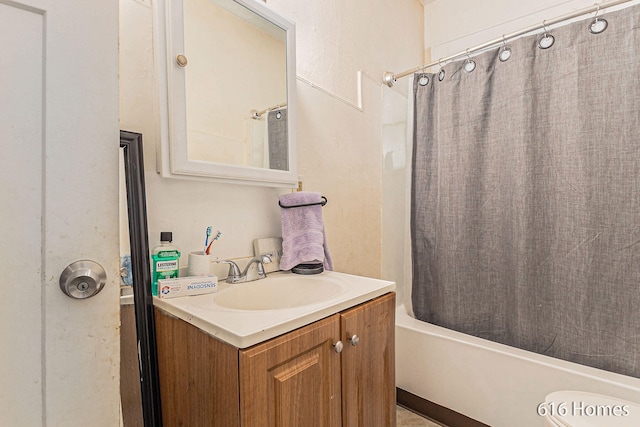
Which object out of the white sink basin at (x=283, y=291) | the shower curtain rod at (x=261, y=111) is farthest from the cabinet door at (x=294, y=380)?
the shower curtain rod at (x=261, y=111)

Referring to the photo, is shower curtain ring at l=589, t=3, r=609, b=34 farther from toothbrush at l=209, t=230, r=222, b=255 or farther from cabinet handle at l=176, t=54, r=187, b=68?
toothbrush at l=209, t=230, r=222, b=255

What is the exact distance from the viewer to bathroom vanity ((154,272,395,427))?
2.06ft

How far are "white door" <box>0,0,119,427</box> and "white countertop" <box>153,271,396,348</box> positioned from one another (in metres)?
0.18

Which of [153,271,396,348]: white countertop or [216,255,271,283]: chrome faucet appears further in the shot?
[216,255,271,283]: chrome faucet

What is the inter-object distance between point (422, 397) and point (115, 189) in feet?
5.48

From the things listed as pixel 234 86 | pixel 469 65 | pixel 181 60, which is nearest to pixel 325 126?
pixel 234 86

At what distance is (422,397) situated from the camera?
159 cm

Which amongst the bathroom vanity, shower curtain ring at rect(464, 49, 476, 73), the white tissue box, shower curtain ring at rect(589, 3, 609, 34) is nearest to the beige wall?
the white tissue box

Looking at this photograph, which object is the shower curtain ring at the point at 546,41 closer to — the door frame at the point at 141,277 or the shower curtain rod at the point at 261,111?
the shower curtain rod at the point at 261,111

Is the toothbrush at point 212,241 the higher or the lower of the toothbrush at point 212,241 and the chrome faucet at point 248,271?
the higher

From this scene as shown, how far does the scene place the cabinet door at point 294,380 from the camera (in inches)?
24.2

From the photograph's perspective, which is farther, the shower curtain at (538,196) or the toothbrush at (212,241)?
the shower curtain at (538,196)

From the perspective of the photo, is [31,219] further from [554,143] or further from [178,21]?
[554,143]

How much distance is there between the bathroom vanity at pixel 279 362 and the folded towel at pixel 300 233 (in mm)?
231
